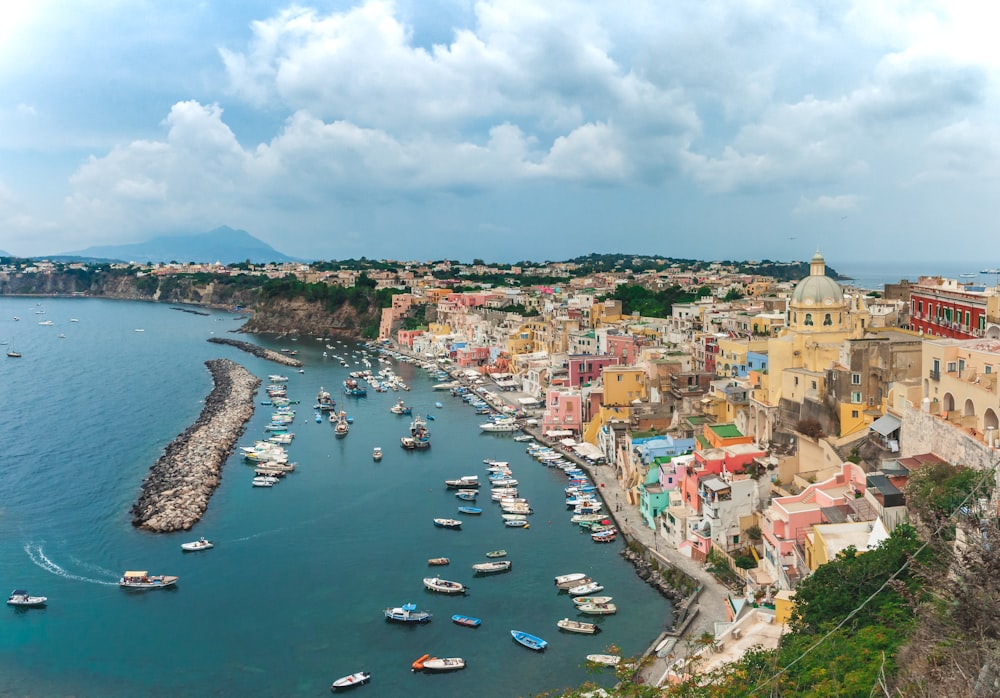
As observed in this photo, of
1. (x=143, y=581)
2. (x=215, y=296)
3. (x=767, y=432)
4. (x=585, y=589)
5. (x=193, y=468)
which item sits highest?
(x=215, y=296)

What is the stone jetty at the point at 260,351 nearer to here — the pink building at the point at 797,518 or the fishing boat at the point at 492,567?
the fishing boat at the point at 492,567

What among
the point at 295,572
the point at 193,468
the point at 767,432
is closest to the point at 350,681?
the point at 295,572

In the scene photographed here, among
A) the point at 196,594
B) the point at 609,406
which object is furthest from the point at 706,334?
the point at 196,594

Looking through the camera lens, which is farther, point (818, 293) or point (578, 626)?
point (818, 293)

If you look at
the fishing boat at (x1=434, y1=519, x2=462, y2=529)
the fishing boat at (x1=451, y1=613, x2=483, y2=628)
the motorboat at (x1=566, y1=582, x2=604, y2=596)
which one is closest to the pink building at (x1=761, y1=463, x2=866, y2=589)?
the motorboat at (x1=566, y1=582, x2=604, y2=596)

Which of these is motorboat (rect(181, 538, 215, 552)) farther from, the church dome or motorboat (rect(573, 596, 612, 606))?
the church dome

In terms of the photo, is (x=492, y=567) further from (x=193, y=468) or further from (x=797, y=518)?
(x=193, y=468)

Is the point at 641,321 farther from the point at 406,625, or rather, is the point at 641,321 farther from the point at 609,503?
the point at 406,625
